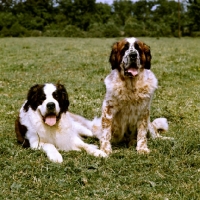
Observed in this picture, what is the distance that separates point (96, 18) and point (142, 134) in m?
63.8

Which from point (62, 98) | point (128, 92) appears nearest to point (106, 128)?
point (128, 92)

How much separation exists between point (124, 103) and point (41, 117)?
1182 mm

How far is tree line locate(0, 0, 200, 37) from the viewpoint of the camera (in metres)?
45.4

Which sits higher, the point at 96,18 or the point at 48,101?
the point at 96,18

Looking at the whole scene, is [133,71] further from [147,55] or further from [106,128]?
[106,128]

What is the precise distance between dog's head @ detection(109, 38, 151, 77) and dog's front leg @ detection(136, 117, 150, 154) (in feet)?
2.51

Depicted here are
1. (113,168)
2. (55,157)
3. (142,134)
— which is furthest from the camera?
(142,134)

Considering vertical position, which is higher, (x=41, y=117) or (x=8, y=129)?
(x=41, y=117)

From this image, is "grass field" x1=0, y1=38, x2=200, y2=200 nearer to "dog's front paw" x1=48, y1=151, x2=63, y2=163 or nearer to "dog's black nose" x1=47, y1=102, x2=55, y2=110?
"dog's front paw" x1=48, y1=151, x2=63, y2=163

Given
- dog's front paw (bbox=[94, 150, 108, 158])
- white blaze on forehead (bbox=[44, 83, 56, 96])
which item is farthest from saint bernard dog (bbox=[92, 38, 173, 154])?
white blaze on forehead (bbox=[44, 83, 56, 96])

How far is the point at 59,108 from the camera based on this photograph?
5707mm

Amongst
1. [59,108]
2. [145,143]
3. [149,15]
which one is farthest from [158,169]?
[149,15]

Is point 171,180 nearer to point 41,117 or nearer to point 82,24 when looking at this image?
point 41,117

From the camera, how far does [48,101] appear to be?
18.2ft
